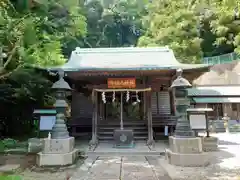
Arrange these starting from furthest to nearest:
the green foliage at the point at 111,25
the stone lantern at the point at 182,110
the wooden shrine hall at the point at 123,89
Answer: the green foliage at the point at 111,25
the wooden shrine hall at the point at 123,89
the stone lantern at the point at 182,110

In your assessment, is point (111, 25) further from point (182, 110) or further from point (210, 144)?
point (182, 110)

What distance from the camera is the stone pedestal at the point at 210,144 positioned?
338 inches

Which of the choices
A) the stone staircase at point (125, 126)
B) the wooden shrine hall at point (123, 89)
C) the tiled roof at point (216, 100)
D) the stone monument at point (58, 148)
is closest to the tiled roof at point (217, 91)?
the tiled roof at point (216, 100)

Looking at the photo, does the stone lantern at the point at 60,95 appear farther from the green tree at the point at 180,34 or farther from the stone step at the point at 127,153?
the green tree at the point at 180,34

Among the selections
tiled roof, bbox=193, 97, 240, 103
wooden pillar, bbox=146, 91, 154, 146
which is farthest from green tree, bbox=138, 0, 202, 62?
wooden pillar, bbox=146, 91, 154, 146

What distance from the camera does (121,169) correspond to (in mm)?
6094

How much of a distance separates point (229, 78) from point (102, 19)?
805 inches

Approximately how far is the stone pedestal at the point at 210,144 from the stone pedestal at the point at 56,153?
5011mm

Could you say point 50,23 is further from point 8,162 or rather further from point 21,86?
point 21,86

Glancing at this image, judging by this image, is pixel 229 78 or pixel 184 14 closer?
pixel 184 14

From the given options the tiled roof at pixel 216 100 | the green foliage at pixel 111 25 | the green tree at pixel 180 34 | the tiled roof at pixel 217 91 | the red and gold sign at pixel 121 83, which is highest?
the green foliage at pixel 111 25

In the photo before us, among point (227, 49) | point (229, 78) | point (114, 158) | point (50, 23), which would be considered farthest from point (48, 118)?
point (227, 49)

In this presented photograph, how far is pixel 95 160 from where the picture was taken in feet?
23.9

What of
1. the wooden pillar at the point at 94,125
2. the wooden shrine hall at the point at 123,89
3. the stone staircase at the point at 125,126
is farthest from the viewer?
the stone staircase at the point at 125,126
